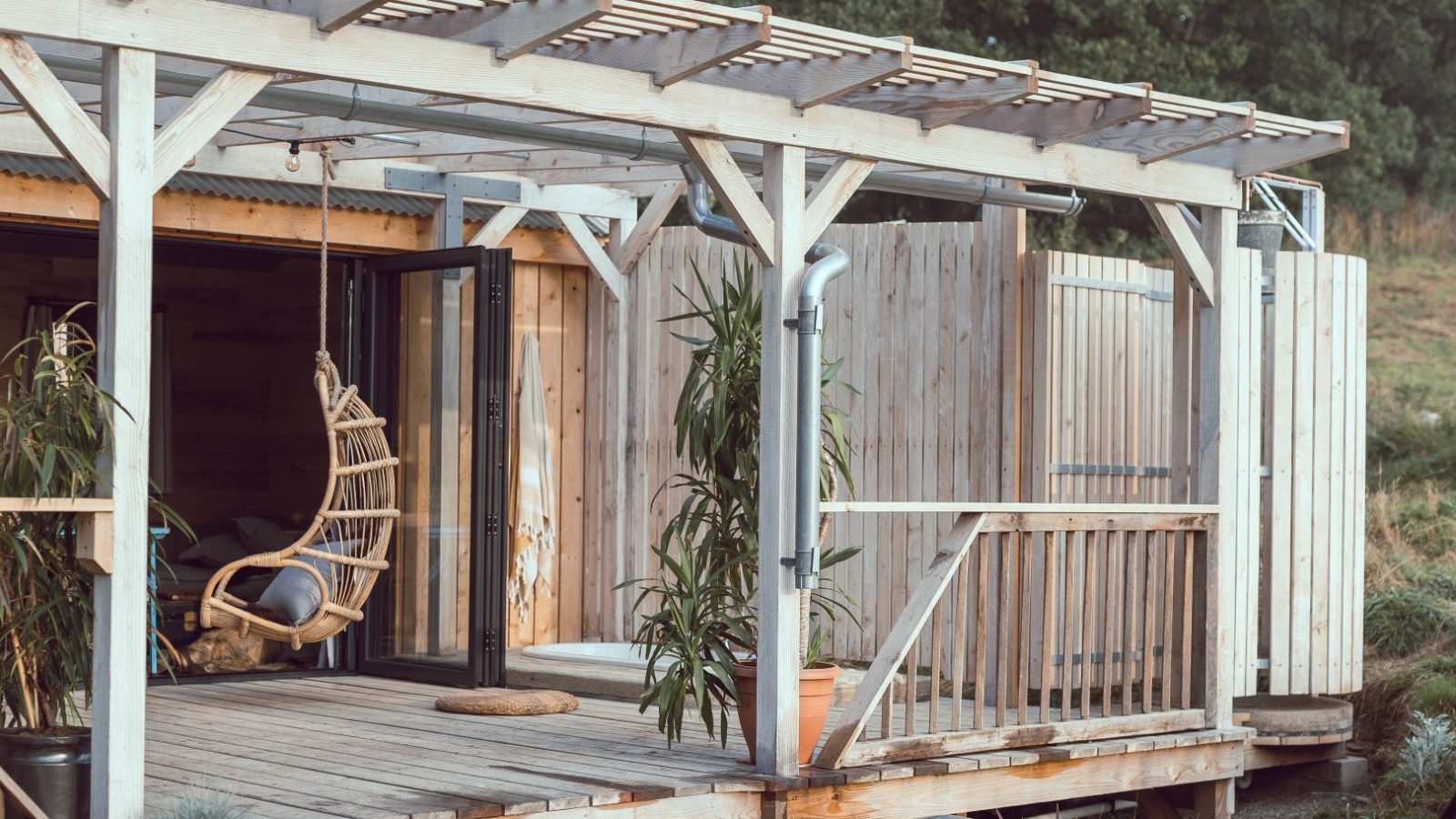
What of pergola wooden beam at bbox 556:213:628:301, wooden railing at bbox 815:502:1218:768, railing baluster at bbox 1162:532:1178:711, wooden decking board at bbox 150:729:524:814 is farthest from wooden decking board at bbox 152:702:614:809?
pergola wooden beam at bbox 556:213:628:301

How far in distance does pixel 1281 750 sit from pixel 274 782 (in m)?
4.13

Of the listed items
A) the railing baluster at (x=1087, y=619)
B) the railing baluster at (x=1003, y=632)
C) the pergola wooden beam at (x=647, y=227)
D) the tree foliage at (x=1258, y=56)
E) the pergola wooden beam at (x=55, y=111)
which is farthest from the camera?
the tree foliage at (x=1258, y=56)

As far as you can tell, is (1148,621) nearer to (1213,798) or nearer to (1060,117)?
(1213,798)

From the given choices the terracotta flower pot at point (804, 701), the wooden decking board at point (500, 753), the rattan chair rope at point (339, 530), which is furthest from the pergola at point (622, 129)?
the rattan chair rope at point (339, 530)

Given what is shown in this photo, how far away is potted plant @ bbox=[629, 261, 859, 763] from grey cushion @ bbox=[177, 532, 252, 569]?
13.3ft

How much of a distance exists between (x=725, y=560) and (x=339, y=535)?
2145mm

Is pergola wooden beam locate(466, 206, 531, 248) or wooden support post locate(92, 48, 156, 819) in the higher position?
pergola wooden beam locate(466, 206, 531, 248)

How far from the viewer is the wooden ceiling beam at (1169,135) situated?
6102 mm

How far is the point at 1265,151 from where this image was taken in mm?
6621

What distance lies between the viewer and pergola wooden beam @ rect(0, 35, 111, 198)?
3.93 metres

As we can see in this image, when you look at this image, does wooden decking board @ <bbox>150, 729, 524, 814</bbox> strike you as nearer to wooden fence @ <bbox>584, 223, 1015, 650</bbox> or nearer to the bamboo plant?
the bamboo plant

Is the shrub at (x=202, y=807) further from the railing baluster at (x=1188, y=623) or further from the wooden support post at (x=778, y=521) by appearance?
the railing baluster at (x=1188, y=623)

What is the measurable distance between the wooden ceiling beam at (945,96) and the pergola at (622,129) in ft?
0.04

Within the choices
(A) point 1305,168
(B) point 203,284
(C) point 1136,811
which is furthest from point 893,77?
(A) point 1305,168
